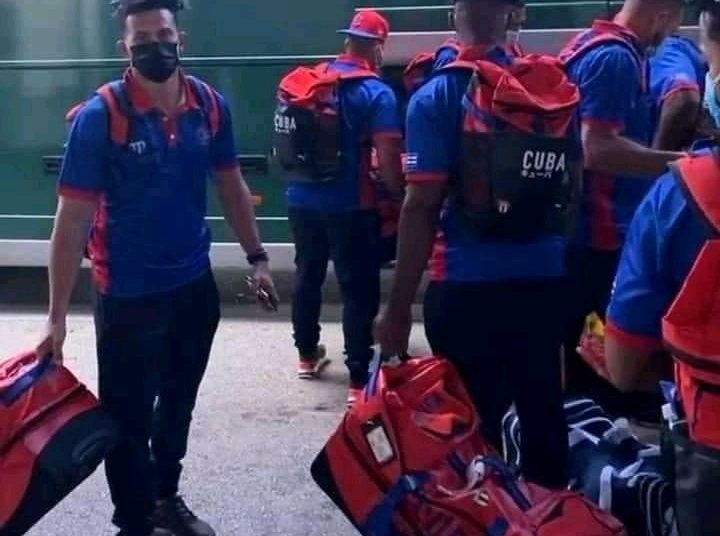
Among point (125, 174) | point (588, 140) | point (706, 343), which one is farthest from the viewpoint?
point (588, 140)

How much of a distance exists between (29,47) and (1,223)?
41.2 inches

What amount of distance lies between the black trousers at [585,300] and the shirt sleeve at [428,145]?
1.07 metres

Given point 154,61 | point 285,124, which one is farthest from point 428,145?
point 285,124

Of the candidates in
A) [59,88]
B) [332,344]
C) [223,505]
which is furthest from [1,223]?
[223,505]

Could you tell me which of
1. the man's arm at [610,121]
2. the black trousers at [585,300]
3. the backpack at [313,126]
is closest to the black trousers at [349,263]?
the backpack at [313,126]

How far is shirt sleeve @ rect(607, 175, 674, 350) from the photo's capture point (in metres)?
2.41

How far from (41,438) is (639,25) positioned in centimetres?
229

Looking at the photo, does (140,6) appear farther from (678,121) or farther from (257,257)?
(678,121)

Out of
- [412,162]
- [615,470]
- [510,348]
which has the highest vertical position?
[412,162]

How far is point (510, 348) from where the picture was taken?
11.6 ft

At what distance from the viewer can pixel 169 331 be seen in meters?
3.87

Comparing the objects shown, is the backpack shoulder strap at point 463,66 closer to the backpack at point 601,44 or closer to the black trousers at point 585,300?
the backpack at point 601,44

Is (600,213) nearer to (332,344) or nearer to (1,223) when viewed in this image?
(332,344)

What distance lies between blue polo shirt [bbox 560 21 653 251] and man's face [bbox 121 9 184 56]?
1280 millimetres
